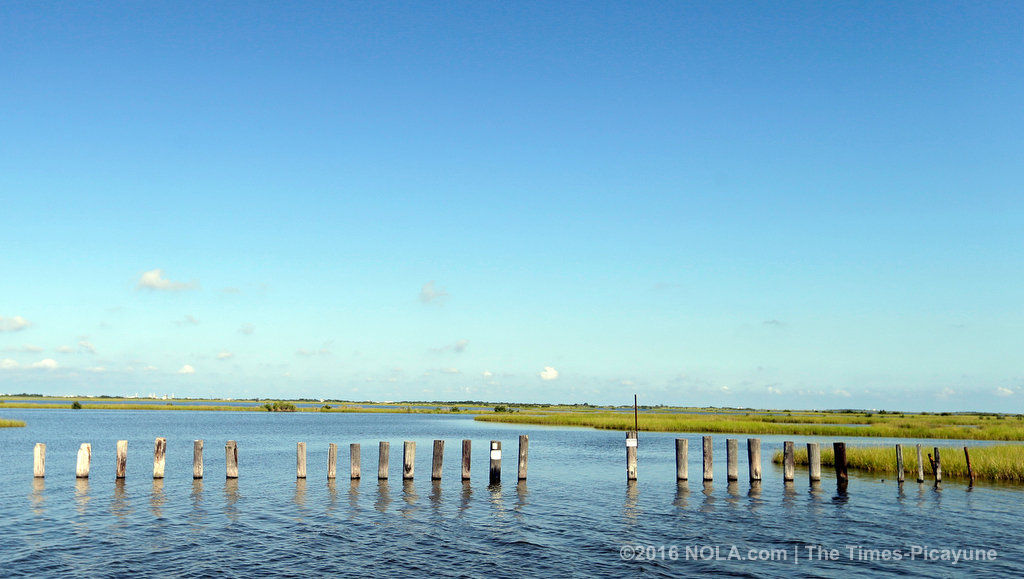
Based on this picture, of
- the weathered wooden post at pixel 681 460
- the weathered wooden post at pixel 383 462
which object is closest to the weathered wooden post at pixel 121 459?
the weathered wooden post at pixel 383 462

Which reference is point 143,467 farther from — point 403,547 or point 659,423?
point 659,423

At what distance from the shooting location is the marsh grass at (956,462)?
1291 inches

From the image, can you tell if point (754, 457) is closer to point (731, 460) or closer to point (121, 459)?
point (731, 460)

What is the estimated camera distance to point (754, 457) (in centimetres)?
2995

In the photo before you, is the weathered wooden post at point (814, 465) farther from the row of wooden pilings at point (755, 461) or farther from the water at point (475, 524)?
the water at point (475, 524)

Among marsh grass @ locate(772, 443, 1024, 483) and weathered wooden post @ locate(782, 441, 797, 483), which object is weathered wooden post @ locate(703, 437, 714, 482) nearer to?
weathered wooden post @ locate(782, 441, 797, 483)

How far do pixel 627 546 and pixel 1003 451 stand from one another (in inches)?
1065

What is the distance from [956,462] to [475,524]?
2635cm

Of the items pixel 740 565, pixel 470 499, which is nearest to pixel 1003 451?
pixel 740 565

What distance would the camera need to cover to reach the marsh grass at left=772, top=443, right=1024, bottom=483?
32781mm

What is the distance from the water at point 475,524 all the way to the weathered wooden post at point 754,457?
0.74 m

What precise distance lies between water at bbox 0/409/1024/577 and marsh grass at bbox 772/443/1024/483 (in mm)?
2351

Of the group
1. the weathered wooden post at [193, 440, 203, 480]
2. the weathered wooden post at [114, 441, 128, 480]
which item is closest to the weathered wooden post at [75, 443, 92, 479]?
the weathered wooden post at [114, 441, 128, 480]

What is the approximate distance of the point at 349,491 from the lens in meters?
28.2
